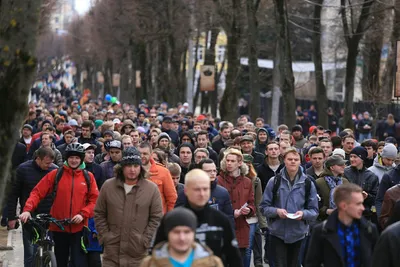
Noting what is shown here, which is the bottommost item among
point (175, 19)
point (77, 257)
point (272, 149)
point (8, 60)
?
point (77, 257)

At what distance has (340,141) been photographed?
1820cm

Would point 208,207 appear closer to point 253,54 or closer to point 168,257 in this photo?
point 168,257

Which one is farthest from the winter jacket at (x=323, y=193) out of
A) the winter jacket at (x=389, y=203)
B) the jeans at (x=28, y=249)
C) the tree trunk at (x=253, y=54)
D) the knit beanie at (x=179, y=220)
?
the tree trunk at (x=253, y=54)

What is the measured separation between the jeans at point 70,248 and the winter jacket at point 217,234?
12.7 ft

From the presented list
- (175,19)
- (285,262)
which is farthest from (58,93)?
(285,262)

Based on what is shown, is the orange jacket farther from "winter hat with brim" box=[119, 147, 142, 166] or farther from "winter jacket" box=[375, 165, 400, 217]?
"winter jacket" box=[375, 165, 400, 217]

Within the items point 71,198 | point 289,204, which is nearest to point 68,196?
point 71,198

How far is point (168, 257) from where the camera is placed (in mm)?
6832

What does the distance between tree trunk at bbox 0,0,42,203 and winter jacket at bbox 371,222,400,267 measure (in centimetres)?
353

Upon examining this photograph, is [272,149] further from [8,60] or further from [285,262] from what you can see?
[8,60]

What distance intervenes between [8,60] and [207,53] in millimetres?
35121

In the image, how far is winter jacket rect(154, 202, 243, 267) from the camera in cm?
809

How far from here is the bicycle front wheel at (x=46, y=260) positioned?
1141cm

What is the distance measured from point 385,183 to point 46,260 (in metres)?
3.80
